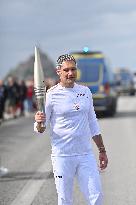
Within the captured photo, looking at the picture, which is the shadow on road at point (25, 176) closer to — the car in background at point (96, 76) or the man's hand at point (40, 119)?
the man's hand at point (40, 119)

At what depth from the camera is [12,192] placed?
9117mm

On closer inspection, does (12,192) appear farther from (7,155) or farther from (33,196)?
(7,155)

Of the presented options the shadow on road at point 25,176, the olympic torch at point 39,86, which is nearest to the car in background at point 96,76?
the shadow on road at point 25,176

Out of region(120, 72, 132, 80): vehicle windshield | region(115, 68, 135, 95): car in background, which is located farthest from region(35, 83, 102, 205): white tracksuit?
region(120, 72, 132, 80): vehicle windshield

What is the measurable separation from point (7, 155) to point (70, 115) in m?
8.54

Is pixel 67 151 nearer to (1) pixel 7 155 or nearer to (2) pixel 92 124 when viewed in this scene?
(2) pixel 92 124

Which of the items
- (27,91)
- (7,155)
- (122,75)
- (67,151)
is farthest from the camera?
(122,75)

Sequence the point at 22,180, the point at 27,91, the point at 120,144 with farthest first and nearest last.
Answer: the point at 27,91 → the point at 120,144 → the point at 22,180

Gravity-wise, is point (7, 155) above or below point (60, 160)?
below

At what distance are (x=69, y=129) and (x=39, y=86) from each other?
535 millimetres

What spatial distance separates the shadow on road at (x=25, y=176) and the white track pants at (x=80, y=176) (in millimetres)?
4833

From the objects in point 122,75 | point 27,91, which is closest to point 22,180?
point 27,91

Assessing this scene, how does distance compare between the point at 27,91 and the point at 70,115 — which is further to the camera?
the point at 27,91

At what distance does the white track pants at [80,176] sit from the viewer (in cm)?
551
